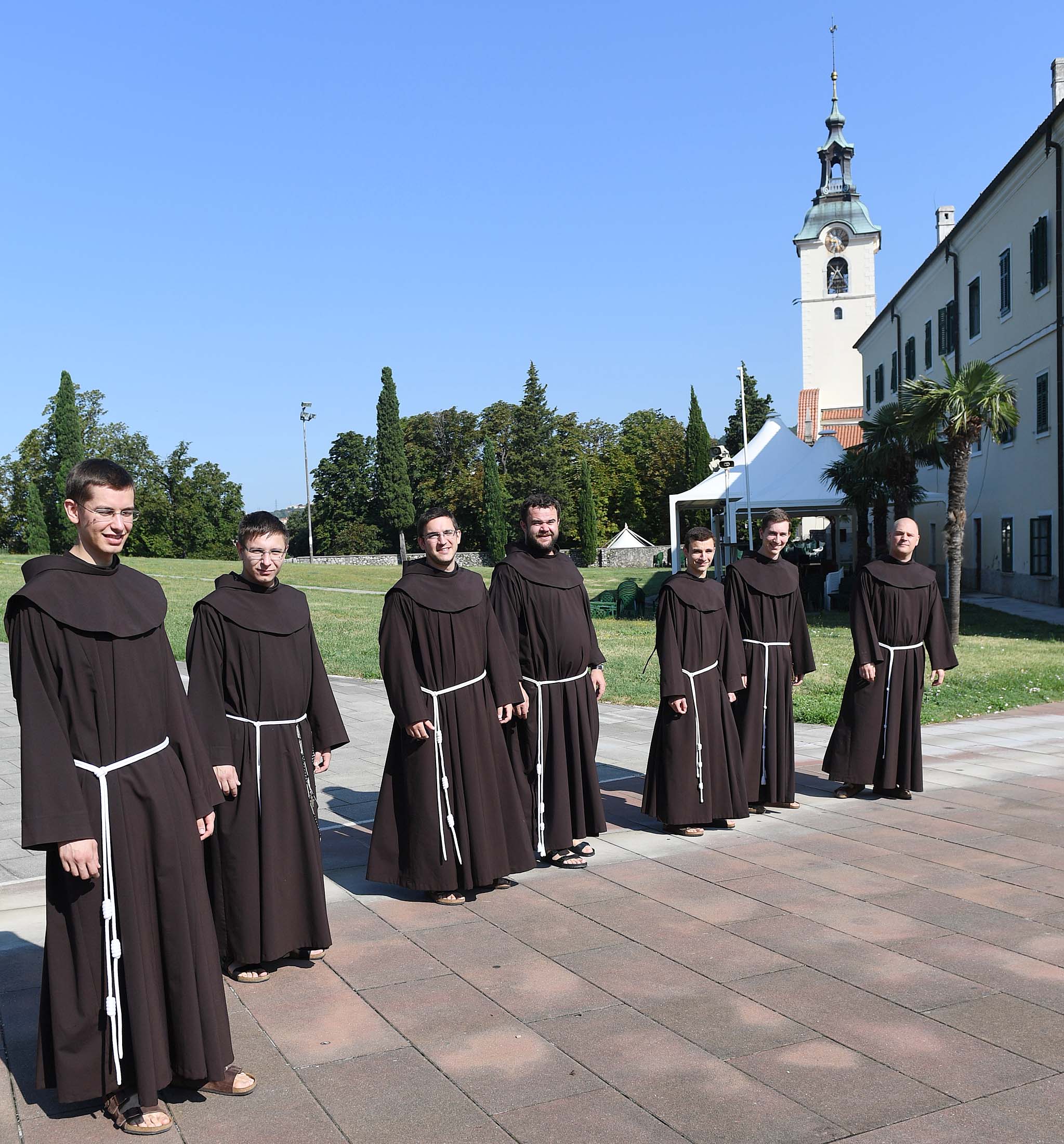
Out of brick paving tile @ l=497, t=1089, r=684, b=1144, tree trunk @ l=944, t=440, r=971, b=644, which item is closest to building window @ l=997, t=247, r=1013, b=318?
tree trunk @ l=944, t=440, r=971, b=644

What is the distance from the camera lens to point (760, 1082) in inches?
140

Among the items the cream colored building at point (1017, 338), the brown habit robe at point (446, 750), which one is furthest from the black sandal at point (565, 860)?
the cream colored building at point (1017, 338)

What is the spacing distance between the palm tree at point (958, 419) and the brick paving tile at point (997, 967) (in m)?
14.0

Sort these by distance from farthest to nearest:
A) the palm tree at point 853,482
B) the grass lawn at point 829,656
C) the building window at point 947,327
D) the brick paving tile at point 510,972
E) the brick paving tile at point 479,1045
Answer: the building window at point 947,327
the palm tree at point 853,482
the grass lawn at point 829,656
the brick paving tile at point 510,972
the brick paving tile at point 479,1045

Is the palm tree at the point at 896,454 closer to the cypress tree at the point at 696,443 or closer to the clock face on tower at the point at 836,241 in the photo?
the cypress tree at the point at 696,443

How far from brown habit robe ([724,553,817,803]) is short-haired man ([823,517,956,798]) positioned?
18.7 inches

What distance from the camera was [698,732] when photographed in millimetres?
6945

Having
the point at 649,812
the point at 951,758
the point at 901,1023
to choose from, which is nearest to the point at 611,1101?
the point at 901,1023

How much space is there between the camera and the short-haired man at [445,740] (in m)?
5.57

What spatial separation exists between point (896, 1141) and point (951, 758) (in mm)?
6303

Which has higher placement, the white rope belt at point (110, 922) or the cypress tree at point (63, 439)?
the cypress tree at point (63, 439)

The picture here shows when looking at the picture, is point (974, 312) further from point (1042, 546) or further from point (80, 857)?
point (80, 857)

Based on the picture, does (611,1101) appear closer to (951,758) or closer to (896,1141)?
(896,1141)

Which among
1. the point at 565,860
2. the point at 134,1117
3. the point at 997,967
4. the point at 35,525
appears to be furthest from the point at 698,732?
Answer: the point at 35,525
